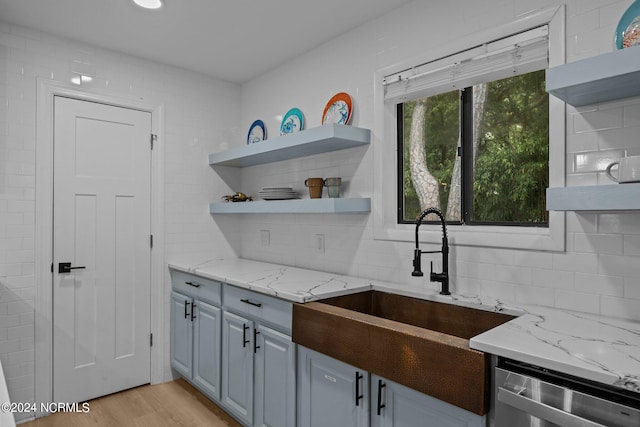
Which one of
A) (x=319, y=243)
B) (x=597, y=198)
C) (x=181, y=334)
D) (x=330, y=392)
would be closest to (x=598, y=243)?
(x=597, y=198)

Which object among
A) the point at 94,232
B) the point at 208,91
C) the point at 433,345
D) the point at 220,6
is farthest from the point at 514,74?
the point at 94,232

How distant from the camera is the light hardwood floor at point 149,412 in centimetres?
269

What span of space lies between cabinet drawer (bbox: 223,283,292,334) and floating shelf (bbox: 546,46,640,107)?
1588 millimetres

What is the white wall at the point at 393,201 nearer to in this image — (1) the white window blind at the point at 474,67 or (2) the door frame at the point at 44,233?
(1) the white window blind at the point at 474,67

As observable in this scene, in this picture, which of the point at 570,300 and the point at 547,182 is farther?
the point at 547,182

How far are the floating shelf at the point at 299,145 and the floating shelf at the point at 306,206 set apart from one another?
1.23 feet

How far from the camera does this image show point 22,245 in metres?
2.74

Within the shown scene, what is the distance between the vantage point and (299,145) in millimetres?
2754

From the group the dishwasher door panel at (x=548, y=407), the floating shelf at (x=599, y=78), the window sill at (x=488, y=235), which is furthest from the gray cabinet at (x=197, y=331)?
the floating shelf at (x=599, y=78)

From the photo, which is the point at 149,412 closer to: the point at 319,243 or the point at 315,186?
the point at 319,243

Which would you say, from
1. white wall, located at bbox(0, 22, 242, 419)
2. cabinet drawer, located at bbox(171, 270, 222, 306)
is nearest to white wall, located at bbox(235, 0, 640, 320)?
white wall, located at bbox(0, 22, 242, 419)

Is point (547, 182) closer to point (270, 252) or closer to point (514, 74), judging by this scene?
point (514, 74)

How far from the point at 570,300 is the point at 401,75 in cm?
153

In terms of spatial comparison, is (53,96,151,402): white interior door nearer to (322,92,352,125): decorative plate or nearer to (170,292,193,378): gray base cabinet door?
(170,292,193,378): gray base cabinet door
